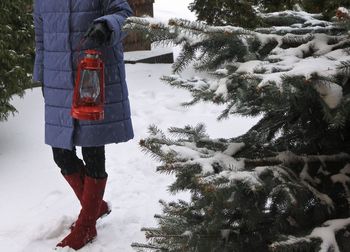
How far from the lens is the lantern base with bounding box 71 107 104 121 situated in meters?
2.73

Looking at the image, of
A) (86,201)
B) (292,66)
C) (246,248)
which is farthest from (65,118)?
(292,66)

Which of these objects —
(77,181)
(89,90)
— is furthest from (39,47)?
(77,181)

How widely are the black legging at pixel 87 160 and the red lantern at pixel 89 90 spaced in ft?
1.49

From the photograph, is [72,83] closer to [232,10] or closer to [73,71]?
[73,71]

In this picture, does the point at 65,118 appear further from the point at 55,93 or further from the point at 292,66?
the point at 292,66

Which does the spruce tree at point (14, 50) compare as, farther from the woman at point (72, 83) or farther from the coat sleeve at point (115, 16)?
the coat sleeve at point (115, 16)

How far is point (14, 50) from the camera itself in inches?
200

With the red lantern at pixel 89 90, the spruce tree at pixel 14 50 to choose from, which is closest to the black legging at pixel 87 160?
the red lantern at pixel 89 90

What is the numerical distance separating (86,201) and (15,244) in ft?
2.22

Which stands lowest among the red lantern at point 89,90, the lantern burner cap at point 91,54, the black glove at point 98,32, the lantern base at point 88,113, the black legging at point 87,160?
the black legging at point 87,160

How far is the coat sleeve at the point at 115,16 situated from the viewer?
9.00 ft

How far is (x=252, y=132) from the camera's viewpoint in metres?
2.02

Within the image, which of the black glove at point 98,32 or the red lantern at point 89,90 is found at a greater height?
the black glove at point 98,32

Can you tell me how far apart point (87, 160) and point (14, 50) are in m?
2.39
